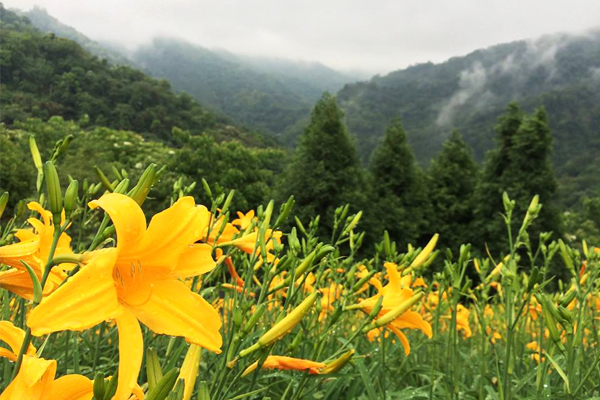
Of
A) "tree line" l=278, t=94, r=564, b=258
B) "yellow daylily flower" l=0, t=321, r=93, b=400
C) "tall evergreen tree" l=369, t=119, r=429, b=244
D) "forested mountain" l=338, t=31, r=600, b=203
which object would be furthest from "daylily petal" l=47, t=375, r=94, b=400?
"forested mountain" l=338, t=31, r=600, b=203

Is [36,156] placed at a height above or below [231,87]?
below

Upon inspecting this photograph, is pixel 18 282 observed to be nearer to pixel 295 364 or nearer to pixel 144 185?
pixel 144 185

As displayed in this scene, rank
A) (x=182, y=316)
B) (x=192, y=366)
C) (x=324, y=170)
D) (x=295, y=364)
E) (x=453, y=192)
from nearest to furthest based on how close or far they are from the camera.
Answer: (x=182, y=316) → (x=192, y=366) → (x=295, y=364) → (x=324, y=170) → (x=453, y=192)

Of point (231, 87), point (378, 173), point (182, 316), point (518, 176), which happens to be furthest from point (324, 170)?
point (231, 87)

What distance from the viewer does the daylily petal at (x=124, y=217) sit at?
0.52 m

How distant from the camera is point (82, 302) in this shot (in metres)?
0.48

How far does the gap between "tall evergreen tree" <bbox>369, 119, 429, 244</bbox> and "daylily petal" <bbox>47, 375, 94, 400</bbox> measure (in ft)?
38.9

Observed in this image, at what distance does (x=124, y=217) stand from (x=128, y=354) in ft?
0.53

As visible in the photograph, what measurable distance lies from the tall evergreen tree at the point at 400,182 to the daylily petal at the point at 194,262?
461 inches

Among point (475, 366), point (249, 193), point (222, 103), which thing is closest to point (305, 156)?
point (249, 193)

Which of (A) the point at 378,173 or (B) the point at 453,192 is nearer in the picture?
(A) the point at 378,173

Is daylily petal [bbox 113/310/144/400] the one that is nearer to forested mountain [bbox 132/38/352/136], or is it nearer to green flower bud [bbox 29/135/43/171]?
green flower bud [bbox 29/135/43/171]

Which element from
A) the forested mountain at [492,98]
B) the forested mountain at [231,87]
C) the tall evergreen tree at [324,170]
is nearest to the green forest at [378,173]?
the tall evergreen tree at [324,170]

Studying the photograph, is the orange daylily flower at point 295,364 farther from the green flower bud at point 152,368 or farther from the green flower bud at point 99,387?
the green flower bud at point 99,387
